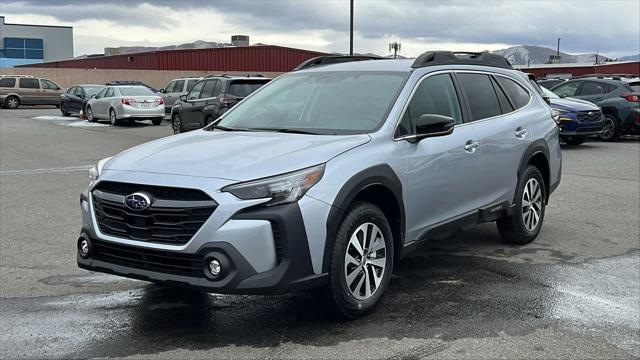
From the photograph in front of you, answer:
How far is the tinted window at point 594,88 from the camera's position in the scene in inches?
711

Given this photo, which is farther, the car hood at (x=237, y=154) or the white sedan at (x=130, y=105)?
the white sedan at (x=130, y=105)

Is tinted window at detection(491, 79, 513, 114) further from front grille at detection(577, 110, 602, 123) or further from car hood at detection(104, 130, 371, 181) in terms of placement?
front grille at detection(577, 110, 602, 123)

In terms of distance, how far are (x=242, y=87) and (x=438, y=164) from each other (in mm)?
12671

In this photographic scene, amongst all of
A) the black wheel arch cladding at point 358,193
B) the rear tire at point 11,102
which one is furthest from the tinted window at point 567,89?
the rear tire at point 11,102

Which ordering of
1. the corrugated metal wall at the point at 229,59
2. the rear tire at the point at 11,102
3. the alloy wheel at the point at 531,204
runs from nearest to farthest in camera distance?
the alloy wheel at the point at 531,204
the rear tire at the point at 11,102
the corrugated metal wall at the point at 229,59

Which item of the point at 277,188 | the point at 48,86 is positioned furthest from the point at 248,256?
the point at 48,86

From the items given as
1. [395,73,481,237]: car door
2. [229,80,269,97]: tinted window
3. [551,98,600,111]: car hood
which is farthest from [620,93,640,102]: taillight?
[395,73,481,237]: car door

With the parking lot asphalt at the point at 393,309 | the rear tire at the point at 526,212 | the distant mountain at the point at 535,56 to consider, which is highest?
the distant mountain at the point at 535,56

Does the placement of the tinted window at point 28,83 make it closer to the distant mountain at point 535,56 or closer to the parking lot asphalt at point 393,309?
the parking lot asphalt at point 393,309

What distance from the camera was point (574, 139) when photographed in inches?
658

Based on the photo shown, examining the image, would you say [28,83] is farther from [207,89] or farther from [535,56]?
[535,56]

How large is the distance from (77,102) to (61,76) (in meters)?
19.2

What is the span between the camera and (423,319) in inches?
176

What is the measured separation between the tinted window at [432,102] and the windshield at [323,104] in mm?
163
